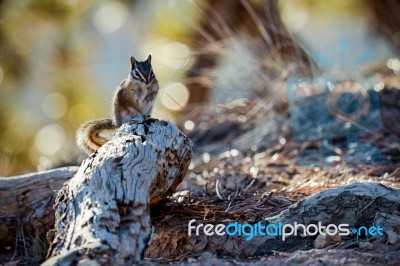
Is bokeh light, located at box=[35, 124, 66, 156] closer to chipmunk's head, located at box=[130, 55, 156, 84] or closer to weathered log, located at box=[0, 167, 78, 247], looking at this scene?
chipmunk's head, located at box=[130, 55, 156, 84]

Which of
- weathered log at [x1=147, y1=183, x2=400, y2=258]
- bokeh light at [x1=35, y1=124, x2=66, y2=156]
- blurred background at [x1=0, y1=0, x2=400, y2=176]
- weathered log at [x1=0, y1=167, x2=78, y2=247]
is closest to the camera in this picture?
weathered log at [x1=147, y1=183, x2=400, y2=258]

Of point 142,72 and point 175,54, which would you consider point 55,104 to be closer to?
point 175,54

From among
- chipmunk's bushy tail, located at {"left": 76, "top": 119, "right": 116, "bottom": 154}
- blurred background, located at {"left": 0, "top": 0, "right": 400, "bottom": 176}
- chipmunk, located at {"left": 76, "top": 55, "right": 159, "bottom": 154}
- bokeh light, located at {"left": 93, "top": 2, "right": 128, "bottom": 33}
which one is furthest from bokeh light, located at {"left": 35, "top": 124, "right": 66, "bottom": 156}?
chipmunk's bushy tail, located at {"left": 76, "top": 119, "right": 116, "bottom": 154}

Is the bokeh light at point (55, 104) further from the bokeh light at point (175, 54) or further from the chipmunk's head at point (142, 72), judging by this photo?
the chipmunk's head at point (142, 72)

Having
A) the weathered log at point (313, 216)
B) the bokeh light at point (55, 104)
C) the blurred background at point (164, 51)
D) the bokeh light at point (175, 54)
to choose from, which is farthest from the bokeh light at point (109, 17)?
the weathered log at point (313, 216)

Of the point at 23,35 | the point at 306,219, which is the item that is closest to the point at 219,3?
the point at 23,35

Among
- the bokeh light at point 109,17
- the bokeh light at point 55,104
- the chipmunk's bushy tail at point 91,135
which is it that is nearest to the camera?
the chipmunk's bushy tail at point 91,135
